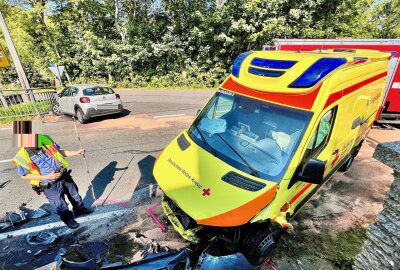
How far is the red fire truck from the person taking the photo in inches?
312

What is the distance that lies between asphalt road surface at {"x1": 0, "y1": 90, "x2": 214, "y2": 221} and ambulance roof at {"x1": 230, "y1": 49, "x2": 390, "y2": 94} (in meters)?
3.54

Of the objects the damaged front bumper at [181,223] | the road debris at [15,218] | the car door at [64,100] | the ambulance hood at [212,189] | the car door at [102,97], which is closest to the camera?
the ambulance hood at [212,189]

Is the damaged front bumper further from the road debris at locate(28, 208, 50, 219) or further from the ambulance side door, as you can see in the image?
the road debris at locate(28, 208, 50, 219)

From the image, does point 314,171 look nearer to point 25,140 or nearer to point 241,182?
point 241,182

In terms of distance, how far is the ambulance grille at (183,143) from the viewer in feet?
12.2

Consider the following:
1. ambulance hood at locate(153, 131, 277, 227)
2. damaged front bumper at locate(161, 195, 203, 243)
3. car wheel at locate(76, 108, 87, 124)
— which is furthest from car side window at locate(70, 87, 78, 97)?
damaged front bumper at locate(161, 195, 203, 243)

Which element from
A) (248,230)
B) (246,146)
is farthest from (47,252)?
(246,146)

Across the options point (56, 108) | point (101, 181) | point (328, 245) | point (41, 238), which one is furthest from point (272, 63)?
point (56, 108)

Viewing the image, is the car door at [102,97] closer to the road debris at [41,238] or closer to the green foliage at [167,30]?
the road debris at [41,238]

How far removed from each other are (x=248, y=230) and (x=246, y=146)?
1.13 m

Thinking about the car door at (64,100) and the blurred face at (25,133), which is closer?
the blurred face at (25,133)

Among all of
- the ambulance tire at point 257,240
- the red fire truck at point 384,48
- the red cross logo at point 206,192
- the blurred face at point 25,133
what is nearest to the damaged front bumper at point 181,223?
the red cross logo at point 206,192

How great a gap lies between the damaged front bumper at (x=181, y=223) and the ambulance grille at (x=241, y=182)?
721mm

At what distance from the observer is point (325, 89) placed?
3.21 m
